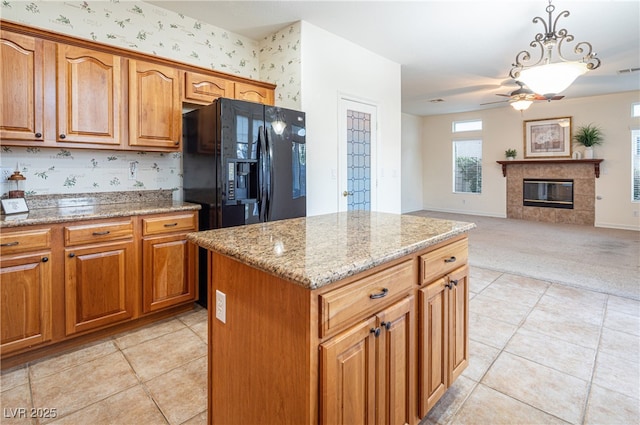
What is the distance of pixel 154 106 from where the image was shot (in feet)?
9.07

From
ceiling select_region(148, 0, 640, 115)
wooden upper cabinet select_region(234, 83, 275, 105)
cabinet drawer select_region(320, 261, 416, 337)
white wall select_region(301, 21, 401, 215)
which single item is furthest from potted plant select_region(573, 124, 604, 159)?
cabinet drawer select_region(320, 261, 416, 337)

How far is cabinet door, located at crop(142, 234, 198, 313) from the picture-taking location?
255 cm

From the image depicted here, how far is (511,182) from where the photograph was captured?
8.07m

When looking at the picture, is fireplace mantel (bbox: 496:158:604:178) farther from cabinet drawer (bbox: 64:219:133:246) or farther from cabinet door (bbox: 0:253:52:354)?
cabinet door (bbox: 0:253:52:354)

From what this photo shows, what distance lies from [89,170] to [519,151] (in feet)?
28.0

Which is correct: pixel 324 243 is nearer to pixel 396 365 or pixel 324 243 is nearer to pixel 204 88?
pixel 396 365

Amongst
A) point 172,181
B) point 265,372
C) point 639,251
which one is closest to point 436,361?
point 265,372

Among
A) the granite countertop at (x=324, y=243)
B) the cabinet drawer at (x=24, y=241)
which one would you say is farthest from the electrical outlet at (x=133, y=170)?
the granite countertop at (x=324, y=243)

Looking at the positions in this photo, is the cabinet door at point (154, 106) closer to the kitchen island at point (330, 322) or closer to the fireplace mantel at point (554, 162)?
the kitchen island at point (330, 322)

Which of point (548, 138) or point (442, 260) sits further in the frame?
point (548, 138)

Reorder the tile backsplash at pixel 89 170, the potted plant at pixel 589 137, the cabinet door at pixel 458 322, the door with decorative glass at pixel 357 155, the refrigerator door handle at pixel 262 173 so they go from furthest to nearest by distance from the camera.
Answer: the potted plant at pixel 589 137
the door with decorative glass at pixel 357 155
the refrigerator door handle at pixel 262 173
the tile backsplash at pixel 89 170
the cabinet door at pixel 458 322

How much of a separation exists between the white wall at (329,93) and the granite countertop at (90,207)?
4.52 feet

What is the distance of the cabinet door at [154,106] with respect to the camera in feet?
8.71

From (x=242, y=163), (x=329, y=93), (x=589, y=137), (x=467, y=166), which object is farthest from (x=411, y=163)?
(x=242, y=163)
